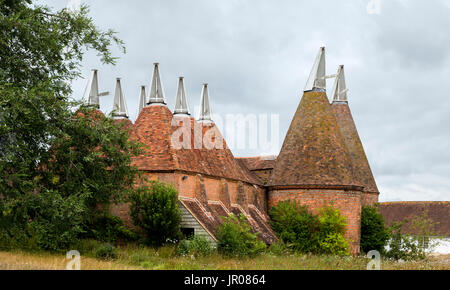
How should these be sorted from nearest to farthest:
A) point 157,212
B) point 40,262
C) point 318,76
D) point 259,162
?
point 40,262 → point 157,212 → point 318,76 → point 259,162

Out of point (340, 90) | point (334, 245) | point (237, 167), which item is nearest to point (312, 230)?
point (334, 245)

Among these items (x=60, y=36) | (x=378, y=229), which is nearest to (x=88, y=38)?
(x=60, y=36)

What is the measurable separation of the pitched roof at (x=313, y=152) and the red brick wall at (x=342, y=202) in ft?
1.47

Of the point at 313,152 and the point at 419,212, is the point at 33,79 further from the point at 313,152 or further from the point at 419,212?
the point at 419,212

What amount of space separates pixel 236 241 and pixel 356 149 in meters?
15.1

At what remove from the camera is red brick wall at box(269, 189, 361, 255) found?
1070 inches

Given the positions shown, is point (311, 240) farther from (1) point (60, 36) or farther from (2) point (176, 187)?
(1) point (60, 36)

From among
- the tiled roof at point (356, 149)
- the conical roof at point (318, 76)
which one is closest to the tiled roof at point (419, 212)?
the tiled roof at point (356, 149)

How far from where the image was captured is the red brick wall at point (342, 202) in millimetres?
27188

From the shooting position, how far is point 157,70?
25828 millimetres

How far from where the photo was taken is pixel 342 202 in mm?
27297

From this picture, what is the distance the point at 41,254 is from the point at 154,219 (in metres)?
4.93

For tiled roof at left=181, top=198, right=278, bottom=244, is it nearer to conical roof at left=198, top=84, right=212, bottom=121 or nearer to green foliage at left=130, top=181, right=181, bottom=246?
green foliage at left=130, top=181, right=181, bottom=246

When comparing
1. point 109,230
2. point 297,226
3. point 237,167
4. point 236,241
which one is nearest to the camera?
point 236,241
